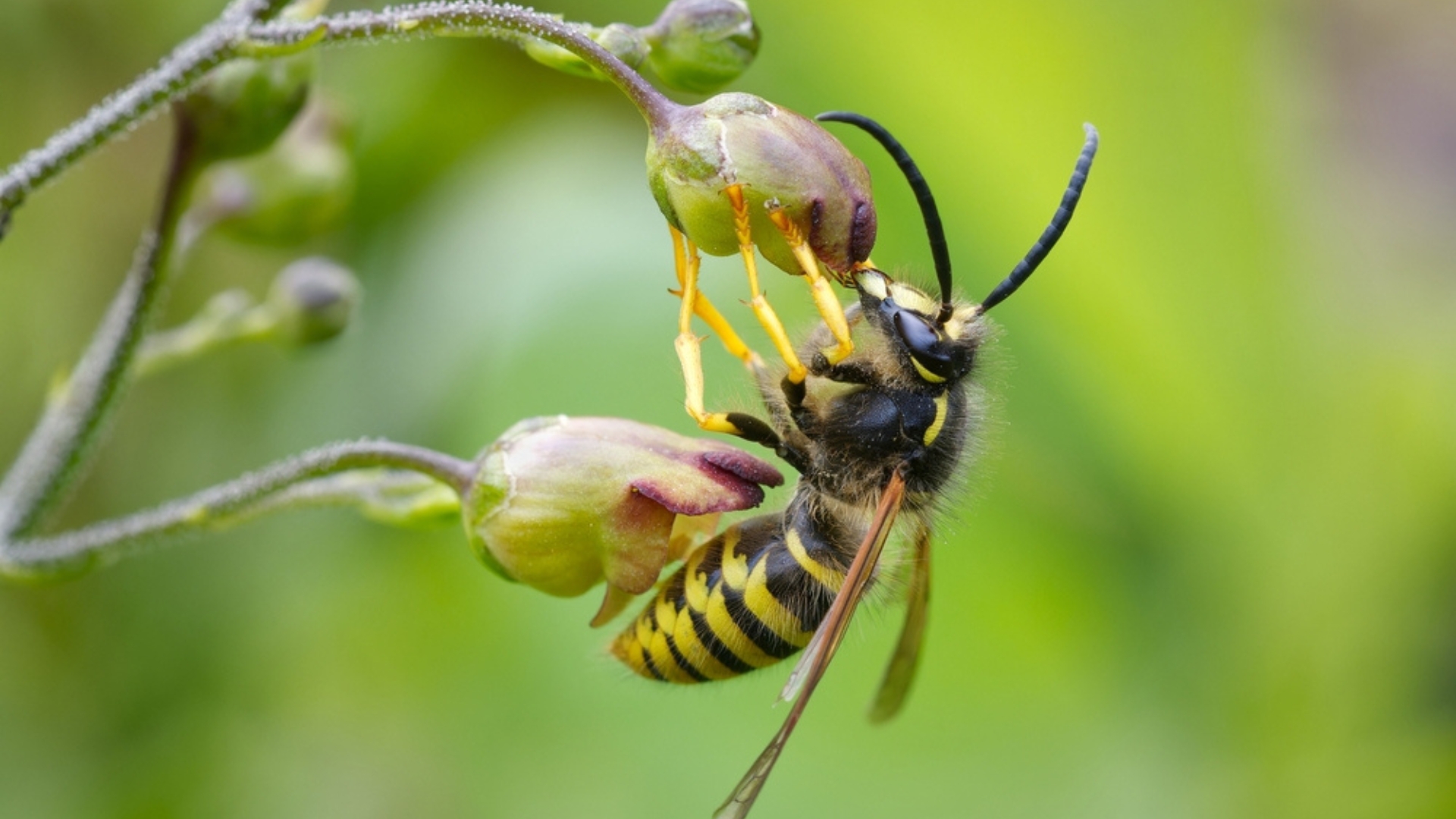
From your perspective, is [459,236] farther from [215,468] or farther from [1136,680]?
[1136,680]

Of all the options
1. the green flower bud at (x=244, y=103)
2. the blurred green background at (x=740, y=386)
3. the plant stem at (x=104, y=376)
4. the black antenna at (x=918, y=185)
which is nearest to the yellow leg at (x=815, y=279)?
the black antenna at (x=918, y=185)

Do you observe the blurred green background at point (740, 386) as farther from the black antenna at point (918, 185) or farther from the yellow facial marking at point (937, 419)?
the black antenna at point (918, 185)

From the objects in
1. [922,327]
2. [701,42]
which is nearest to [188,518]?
[701,42]

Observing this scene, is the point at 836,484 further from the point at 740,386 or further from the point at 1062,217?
the point at 740,386

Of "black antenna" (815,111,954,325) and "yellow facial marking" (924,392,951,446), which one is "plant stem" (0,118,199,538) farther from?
"yellow facial marking" (924,392,951,446)

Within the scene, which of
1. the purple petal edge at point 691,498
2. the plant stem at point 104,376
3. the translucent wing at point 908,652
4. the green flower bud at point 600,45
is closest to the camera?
the green flower bud at point 600,45

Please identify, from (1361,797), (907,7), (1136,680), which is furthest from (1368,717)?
(907,7)

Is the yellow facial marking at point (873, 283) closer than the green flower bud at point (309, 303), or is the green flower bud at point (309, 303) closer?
the yellow facial marking at point (873, 283)
